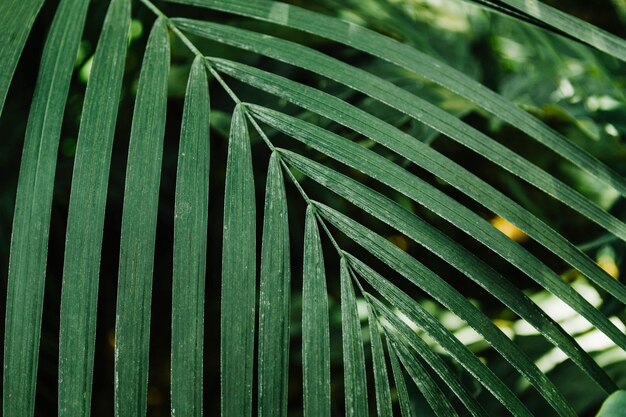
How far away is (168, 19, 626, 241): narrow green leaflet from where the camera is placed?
0.48 m

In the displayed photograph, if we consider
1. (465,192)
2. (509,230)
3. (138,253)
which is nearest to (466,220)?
(465,192)

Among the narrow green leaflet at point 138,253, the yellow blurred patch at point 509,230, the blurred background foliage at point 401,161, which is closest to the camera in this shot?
the narrow green leaflet at point 138,253

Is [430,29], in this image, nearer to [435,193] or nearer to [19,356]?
[435,193]

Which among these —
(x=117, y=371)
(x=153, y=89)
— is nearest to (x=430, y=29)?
(x=153, y=89)

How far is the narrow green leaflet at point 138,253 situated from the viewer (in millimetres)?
429

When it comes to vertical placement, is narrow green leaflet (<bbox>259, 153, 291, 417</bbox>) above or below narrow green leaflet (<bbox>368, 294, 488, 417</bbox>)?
above

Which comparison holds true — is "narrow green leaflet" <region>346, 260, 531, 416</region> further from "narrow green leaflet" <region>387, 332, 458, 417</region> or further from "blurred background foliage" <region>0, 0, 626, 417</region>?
"blurred background foliage" <region>0, 0, 626, 417</region>

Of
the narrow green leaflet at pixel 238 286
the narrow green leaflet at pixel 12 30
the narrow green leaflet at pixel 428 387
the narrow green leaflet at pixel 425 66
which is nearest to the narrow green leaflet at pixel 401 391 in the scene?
the narrow green leaflet at pixel 428 387

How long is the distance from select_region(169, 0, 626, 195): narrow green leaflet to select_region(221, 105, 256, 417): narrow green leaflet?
5.5 inches

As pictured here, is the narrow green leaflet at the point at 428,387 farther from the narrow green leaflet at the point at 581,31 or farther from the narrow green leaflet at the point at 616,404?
the narrow green leaflet at the point at 581,31

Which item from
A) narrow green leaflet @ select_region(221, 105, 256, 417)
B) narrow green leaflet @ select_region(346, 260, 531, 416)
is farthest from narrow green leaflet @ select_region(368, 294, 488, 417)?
narrow green leaflet @ select_region(221, 105, 256, 417)

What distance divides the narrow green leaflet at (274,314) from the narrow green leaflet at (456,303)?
67 millimetres

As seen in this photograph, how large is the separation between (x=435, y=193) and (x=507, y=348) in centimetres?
14

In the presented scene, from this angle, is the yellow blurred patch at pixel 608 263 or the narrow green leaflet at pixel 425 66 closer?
the narrow green leaflet at pixel 425 66
